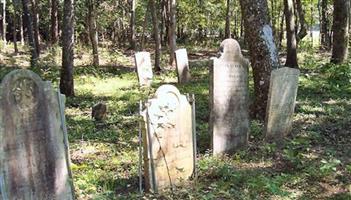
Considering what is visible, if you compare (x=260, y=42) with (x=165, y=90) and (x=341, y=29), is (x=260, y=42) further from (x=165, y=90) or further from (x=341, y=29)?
(x=341, y=29)

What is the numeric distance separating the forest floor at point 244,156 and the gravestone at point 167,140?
0.78 feet

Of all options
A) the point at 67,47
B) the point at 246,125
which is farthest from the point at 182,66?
the point at 246,125

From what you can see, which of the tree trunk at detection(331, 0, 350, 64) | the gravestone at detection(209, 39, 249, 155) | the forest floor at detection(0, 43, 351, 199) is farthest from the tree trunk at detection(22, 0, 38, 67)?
the gravestone at detection(209, 39, 249, 155)

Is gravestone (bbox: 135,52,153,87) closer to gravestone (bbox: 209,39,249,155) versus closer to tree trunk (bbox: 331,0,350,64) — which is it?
tree trunk (bbox: 331,0,350,64)

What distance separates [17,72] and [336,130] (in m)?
6.14

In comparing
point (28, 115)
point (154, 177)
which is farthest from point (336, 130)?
point (28, 115)

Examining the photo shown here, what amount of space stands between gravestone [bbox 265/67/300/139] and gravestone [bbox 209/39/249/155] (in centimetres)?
48

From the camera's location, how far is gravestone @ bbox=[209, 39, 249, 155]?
759 centimetres

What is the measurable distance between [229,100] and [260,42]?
184cm

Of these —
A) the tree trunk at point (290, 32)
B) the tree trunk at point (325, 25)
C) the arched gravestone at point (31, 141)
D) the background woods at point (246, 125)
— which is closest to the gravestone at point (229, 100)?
the background woods at point (246, 125)

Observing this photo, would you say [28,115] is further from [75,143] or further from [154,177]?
[75,143]

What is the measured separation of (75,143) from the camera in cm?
852

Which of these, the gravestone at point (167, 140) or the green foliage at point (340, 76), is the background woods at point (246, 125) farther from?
the gravestone at point (167, 140)

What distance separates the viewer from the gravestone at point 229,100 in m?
7.59
